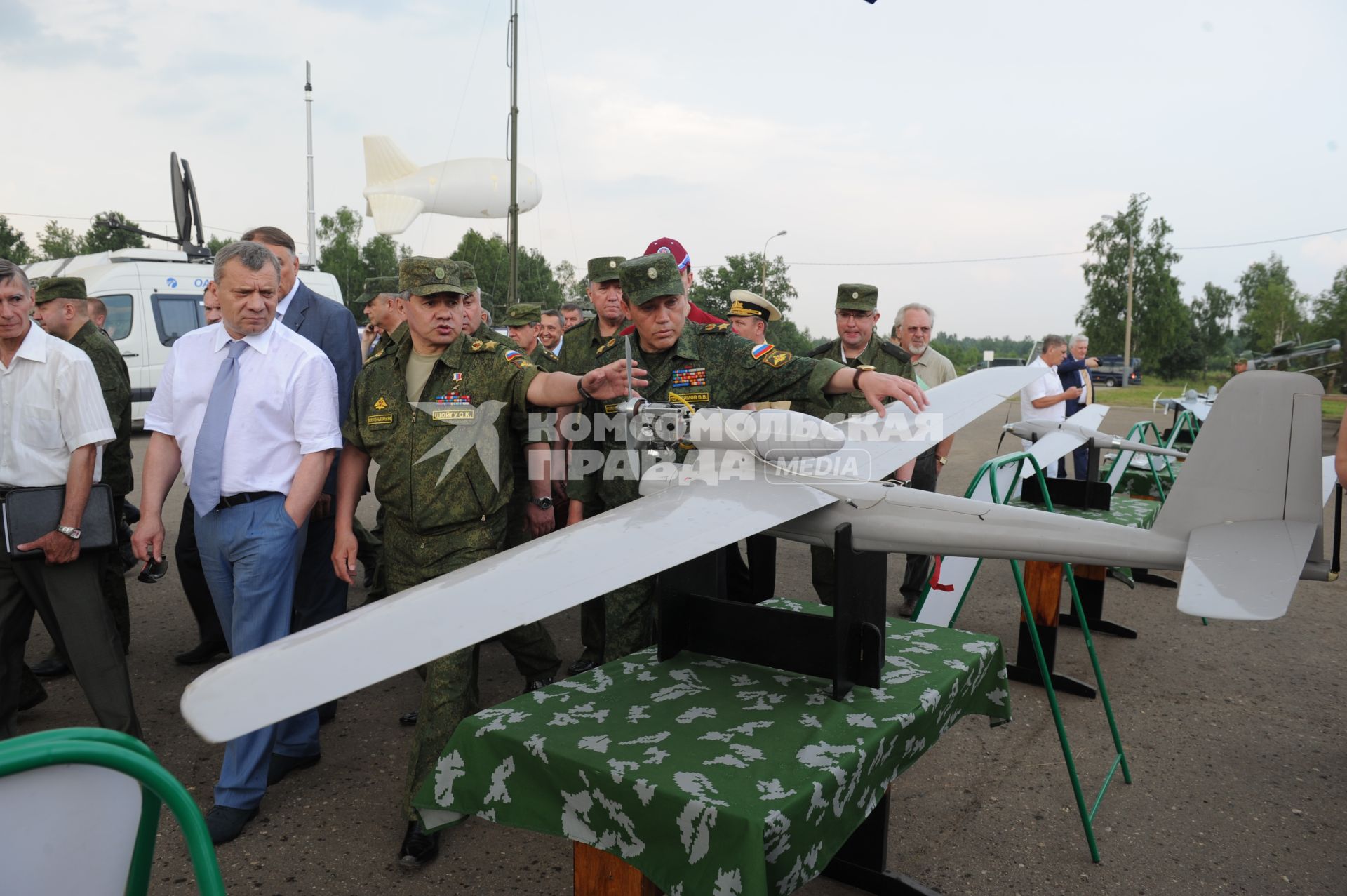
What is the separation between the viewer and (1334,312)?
29000 millimetres

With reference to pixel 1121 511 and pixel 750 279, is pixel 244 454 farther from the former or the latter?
pixel 750 279

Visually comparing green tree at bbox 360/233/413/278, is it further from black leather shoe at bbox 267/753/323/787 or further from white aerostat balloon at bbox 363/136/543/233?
black leather shoe at bbox 267/753/323/787

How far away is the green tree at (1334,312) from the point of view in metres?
26.6

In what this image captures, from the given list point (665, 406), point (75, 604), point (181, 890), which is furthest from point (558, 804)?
point (75, 604)

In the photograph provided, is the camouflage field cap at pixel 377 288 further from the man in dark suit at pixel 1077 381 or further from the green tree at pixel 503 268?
the green tree at pixel 503 268

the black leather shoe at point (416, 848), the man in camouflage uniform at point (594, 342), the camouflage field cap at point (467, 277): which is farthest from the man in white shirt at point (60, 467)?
the man in camouflage uniform at point (594, 342)

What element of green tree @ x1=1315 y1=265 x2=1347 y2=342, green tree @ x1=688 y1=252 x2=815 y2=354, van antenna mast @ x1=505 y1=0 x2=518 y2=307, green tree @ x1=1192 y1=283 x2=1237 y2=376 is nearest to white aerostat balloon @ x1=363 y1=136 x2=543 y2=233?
van antenna mast @ x1=505 y1=0 x2=518 y2=307

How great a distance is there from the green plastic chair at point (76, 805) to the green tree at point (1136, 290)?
54457mm

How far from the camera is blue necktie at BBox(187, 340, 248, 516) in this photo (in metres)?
2.90

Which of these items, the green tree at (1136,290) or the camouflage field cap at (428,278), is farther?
the green tree at (1136,290)

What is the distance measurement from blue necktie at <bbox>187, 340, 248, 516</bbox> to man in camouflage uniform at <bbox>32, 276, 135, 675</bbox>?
1888 millimetres

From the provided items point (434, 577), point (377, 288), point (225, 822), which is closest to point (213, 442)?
point (434, 577)

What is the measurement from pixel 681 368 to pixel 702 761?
64.2 inches

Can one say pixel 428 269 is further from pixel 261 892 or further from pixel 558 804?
pixel 261 892
